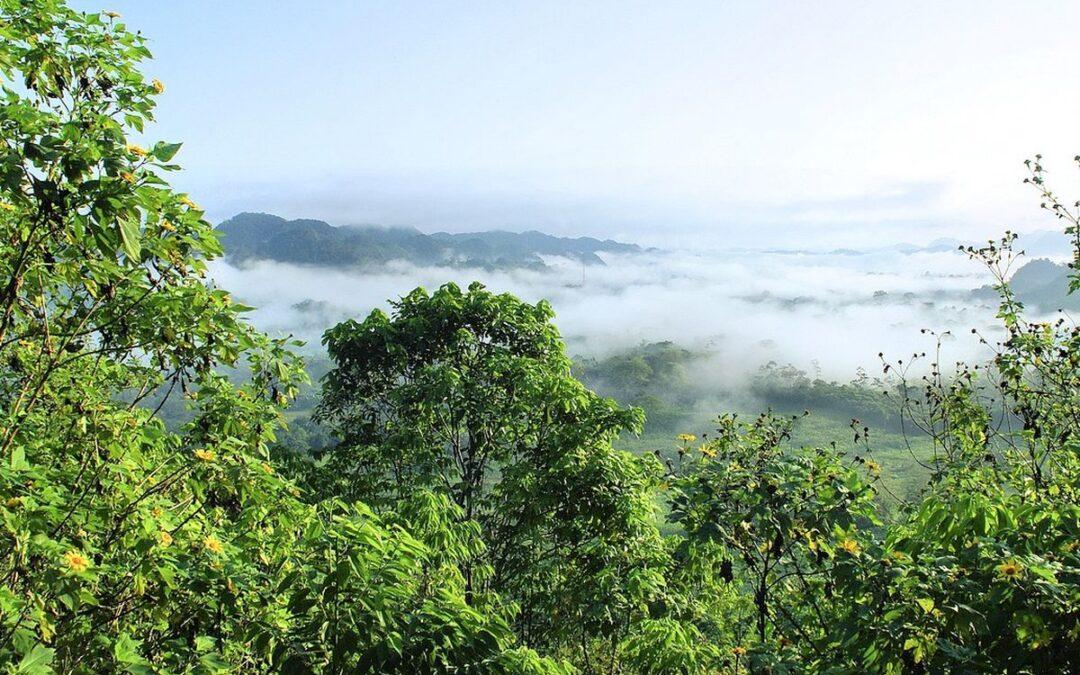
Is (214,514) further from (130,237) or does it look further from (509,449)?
(509,449)

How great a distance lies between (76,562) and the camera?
381 centimetres

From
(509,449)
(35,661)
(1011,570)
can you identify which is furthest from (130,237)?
(509,449)

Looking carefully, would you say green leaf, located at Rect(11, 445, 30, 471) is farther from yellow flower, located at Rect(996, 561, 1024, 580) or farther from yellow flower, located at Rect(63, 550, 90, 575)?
yellow flower, located at Rect(996, 561, 1024, 580)

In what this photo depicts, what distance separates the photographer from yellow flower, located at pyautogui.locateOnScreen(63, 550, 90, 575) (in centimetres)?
377

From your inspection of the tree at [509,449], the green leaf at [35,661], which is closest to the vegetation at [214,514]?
the green leaf at [35,661]

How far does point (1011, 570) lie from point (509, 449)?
1311 cm

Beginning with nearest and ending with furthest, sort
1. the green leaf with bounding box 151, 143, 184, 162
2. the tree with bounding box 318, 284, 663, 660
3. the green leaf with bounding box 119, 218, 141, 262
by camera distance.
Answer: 1. the green leaf with bounding box 119, 218, 141, 262
2. the green leaf with bounding box 151, 143, 184, 162
3. the tree with bounding box 318, 284, 663, 660

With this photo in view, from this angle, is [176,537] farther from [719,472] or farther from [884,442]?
[884,442]

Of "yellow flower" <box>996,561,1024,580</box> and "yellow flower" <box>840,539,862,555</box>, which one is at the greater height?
"yellow flower" <box>996,561,1024,580</box>

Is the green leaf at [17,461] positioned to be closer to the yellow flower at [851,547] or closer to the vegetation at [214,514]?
the vegetation at [214,514]

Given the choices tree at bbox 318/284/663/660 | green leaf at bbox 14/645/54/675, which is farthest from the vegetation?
tree at bbox 318/284/663/660

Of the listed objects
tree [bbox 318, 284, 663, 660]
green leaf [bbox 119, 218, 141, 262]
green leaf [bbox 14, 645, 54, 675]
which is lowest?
tree [bbox 318, 284, 663, 660]

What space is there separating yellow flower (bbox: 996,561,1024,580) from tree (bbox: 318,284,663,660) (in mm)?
6983

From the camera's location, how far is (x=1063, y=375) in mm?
8430
